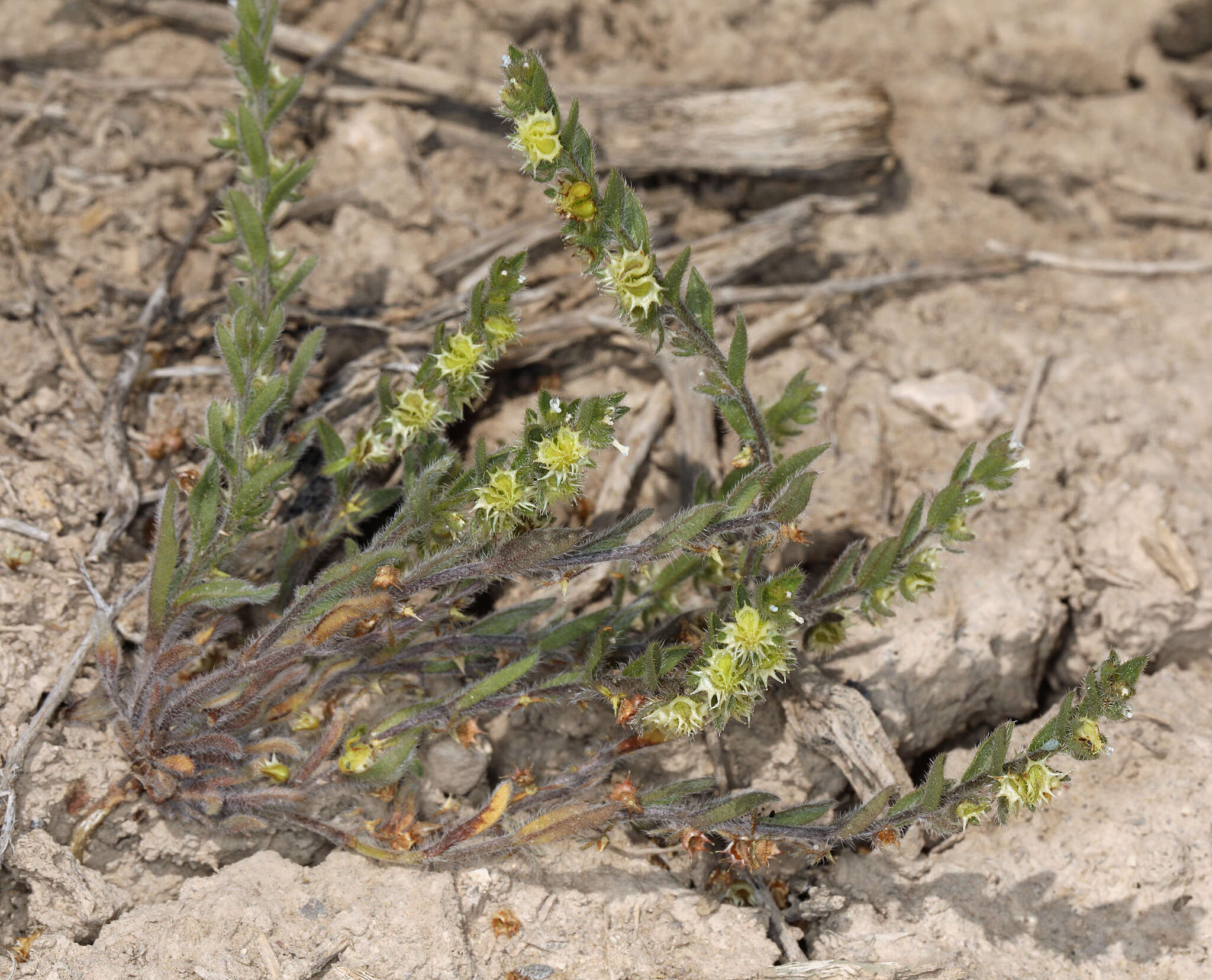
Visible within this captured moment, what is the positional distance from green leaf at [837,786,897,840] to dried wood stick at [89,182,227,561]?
251 centimetres

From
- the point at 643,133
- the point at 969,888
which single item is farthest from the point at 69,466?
the point at 969,888

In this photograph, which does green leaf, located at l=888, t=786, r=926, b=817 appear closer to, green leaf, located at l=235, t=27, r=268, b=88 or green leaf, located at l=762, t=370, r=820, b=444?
green leaf, located at l=762, t=370, r=820, b=444

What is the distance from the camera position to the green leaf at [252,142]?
118 inches

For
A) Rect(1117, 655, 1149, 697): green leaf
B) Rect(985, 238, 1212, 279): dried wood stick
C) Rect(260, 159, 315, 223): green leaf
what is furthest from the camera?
Rect(985, 238, 1212, 279): dried wood stick

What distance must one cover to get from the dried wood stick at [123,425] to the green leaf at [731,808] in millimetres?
2140

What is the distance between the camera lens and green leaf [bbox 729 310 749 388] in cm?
278

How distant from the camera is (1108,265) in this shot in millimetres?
4715

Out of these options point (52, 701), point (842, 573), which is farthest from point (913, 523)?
point (52, 701)

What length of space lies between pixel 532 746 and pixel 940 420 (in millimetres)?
2131

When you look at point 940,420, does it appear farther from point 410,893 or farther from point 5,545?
point 5,545

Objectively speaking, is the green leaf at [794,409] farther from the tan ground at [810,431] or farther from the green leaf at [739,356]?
the tan ground at [810,431]

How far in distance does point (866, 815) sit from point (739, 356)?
130 cm

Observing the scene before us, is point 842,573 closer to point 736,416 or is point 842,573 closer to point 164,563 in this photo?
point 736,416

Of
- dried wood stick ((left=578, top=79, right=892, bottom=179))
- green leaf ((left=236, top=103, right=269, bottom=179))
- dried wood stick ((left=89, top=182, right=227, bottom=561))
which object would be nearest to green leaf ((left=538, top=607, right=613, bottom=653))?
dried wood stick ((left=89, top=182, right=227, bottom=561))
